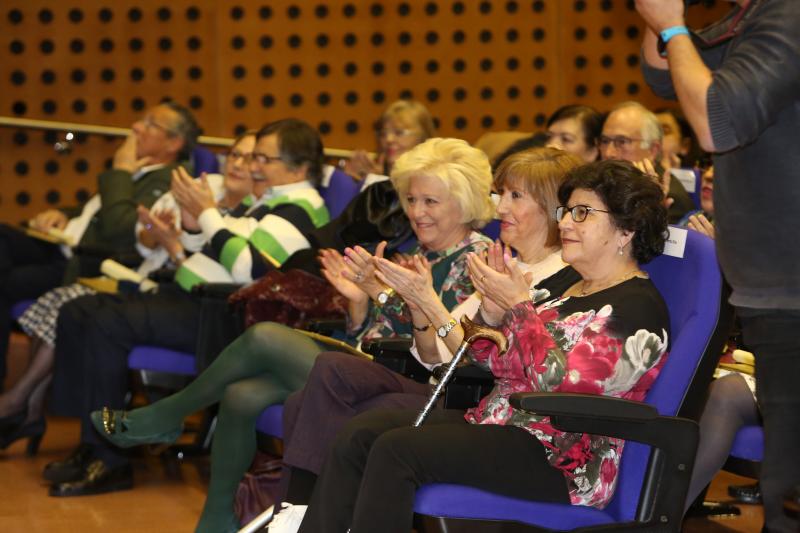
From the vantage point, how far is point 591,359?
2422 mm

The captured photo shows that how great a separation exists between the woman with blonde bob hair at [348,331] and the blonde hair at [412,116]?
1786mm

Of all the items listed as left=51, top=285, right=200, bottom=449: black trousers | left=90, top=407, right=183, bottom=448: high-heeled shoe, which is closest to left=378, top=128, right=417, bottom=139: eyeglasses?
left=51, top=285, right=200, bottom=449: black trousers

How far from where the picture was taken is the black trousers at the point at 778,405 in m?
1.95

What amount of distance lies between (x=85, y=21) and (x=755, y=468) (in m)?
5.36

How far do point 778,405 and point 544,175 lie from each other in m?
1.30

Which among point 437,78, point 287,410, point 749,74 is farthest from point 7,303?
point 749,74

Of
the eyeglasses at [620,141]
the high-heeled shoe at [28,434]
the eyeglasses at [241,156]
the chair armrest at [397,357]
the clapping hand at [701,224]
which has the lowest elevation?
the high-heeled shoe at [28,434]

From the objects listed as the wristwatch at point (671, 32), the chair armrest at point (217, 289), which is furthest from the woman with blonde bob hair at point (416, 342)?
the chair armrest at point (217, 289)

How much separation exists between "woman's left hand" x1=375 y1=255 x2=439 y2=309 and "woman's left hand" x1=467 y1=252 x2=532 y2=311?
Answer: 0.36 metres

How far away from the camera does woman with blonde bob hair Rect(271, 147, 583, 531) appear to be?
2984mm

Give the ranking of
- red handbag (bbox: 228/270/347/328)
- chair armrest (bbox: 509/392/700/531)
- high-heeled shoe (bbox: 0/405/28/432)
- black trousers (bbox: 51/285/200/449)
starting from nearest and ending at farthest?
chair armrest (bbox: 509/392/700/531)
red handbag (bbox: 228/270/347/328)
black trousers (bbox: 51/285/200/449)
high-heeled shoe (bbox: 0/405/28/432)

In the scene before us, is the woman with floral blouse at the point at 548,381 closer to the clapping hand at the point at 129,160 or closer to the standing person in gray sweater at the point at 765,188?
the standing person in gray sweater at the point at 765,188

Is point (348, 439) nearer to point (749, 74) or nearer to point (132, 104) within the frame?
point (749, 74)

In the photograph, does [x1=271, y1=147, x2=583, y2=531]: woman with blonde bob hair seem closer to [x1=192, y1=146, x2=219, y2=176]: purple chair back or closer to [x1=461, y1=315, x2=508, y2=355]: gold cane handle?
[x1=461, y1=315, x2=508, y2=355]: gold cane handle
